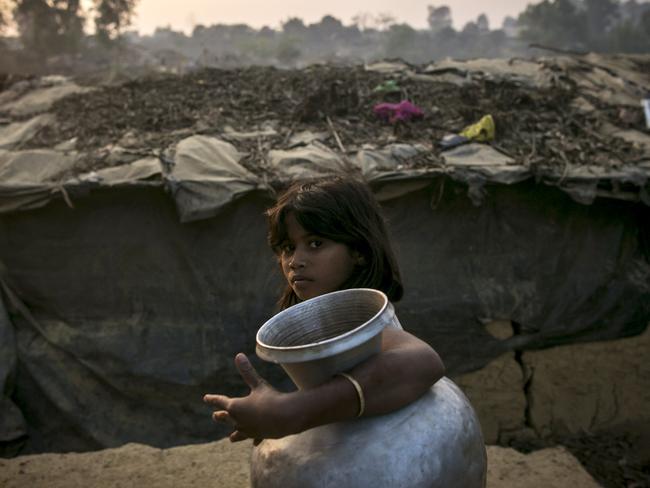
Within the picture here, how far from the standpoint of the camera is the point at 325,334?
51.1 inches

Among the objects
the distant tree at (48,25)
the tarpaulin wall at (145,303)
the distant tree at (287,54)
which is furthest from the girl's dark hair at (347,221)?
the distant tree at (287,54)

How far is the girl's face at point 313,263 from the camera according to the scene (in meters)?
1.42

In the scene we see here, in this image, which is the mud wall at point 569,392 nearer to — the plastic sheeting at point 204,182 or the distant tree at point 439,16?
the plastic sheeting at point 204,182

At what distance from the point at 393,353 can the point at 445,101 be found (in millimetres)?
4583

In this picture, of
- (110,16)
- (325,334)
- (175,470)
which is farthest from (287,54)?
(325,334)

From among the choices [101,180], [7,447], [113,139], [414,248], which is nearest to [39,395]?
[7,447]

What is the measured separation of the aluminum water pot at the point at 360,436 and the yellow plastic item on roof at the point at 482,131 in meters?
3.54

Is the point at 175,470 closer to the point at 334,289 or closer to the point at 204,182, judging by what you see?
the point at 204,182

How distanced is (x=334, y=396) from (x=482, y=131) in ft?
12.6

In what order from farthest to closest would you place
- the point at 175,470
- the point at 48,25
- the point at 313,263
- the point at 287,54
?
1. the point at 287,54
2. the point at 48,25
3. the point at 175,470
4. the point at 313,263

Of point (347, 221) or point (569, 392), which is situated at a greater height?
point (347, 221)

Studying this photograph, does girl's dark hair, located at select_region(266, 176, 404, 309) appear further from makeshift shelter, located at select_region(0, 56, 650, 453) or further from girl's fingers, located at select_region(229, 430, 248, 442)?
makeshift shelter, located at select_region(0, 56, 650, 453)

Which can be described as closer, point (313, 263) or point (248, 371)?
point (248, 371)

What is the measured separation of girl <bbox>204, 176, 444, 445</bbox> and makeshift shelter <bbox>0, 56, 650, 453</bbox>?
7.96 ft
